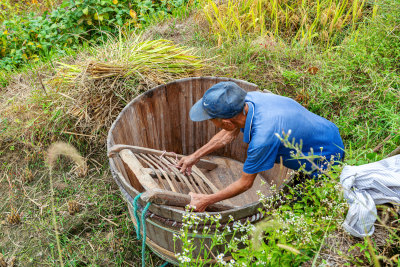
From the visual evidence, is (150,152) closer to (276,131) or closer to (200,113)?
(200,113)

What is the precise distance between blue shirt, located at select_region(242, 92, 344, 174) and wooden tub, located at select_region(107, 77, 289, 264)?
36cm

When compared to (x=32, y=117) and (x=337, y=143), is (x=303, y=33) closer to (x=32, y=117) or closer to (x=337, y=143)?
(x=337, y=143)

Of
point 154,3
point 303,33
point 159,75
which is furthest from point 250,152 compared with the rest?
point 154,3

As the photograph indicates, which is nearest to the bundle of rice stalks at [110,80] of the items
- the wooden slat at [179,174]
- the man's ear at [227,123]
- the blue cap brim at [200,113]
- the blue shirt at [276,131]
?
→ the wooden slat at [179,174]

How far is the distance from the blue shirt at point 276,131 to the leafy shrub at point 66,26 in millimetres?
3085

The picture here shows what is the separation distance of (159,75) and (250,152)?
1.66m

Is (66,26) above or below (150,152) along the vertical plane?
above

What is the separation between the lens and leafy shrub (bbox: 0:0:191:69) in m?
4.47

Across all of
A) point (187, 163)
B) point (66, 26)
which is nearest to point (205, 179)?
point (187, 163)

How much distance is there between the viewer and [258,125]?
193 centimetres

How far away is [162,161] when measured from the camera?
279cm

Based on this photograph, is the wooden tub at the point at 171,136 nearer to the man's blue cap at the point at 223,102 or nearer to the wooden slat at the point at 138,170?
the wooden slat at the point at 138,170

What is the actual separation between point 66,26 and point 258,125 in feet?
12.8

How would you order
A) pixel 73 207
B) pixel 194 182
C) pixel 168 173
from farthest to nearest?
pixel 73 207 < pixel 194 182 < pixel 168 173
